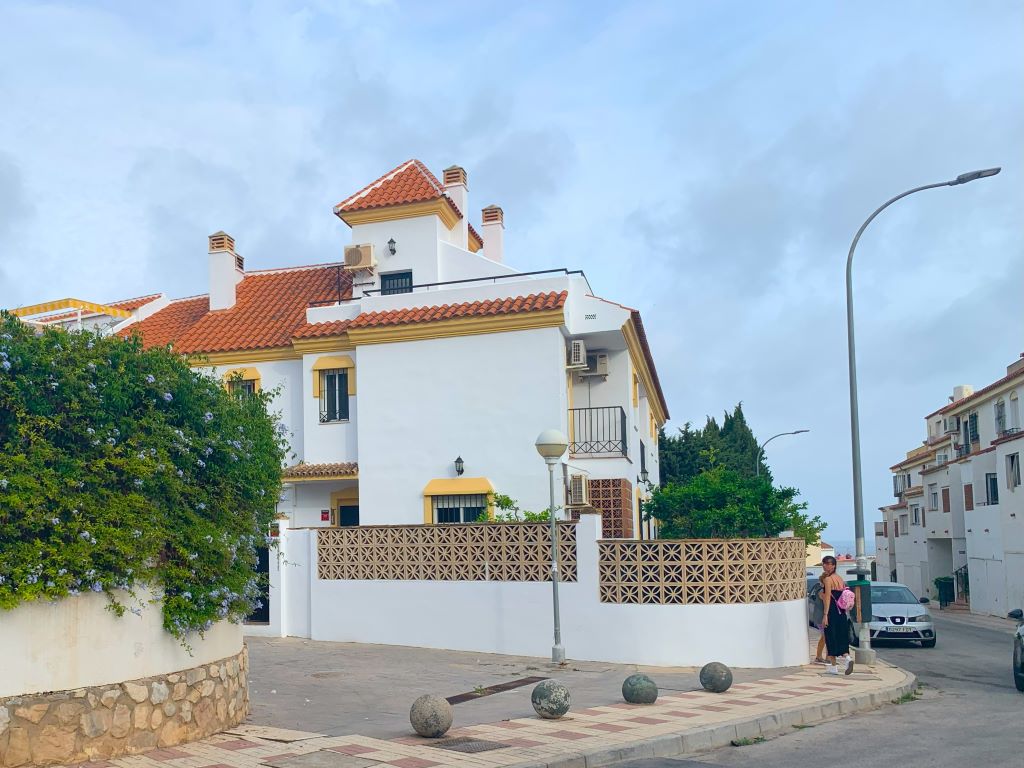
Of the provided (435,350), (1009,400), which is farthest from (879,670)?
(1009,400)

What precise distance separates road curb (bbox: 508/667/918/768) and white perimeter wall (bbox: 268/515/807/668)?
2.81 metres

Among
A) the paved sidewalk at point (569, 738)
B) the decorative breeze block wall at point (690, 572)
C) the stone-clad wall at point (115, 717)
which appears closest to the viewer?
the stone-clad wall at point (115, 717)

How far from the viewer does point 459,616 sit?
17406 mm

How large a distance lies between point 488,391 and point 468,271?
455 cm

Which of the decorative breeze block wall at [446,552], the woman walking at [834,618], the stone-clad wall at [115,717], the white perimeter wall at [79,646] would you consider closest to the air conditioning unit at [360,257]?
the decorative breeze block wall at [446,552]

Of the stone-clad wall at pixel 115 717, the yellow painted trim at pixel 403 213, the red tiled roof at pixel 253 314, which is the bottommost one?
the stone-clad wall at pixel 115 717

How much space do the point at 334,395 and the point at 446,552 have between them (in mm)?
7274

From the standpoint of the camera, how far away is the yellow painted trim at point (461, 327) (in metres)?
21.1

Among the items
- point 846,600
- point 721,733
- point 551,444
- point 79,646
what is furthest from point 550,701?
point 846,600

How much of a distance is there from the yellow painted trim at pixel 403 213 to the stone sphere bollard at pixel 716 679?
1524cm

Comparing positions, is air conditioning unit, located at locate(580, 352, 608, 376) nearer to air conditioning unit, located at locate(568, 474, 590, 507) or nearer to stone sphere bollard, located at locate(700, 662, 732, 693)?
air conditioning unit, located at locate(568, 474, 590, 507)

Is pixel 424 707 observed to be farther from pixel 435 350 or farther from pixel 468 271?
pixel 468 271

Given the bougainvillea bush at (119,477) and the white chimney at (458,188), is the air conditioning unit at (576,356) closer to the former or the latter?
the white chimney at (458,188)

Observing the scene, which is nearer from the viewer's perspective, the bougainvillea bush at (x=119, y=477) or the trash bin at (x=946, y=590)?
the bougainvillea bush at (x=119, y=477)
